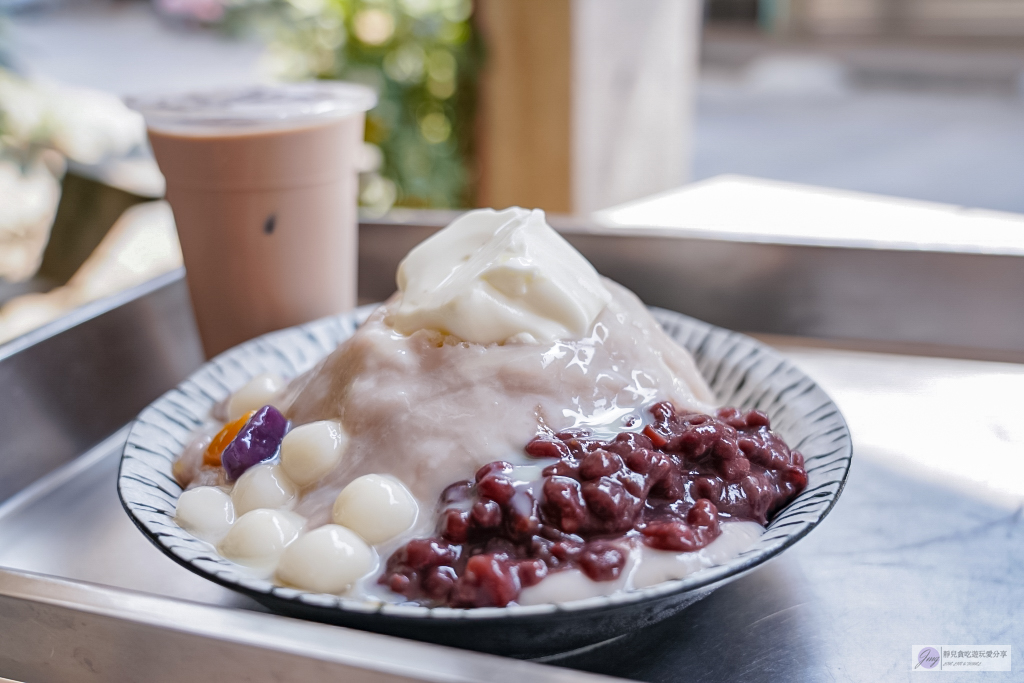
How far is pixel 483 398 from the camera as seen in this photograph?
949 millimetres

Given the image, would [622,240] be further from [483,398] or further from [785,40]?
[785,40]

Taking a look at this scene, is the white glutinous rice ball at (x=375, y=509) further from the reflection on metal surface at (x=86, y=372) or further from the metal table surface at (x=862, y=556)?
the reflection on metal surface at (x=86, y=372)

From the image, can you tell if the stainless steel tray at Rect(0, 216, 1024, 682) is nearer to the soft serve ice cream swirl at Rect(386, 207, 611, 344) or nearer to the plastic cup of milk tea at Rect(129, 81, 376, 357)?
the plastic cup of milk tea at Rect(129, 81, 376, 357)

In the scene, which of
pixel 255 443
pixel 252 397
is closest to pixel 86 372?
pixel 252 397

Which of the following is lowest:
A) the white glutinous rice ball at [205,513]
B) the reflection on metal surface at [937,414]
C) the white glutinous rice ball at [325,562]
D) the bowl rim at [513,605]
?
the reflection on metal surface at [937,414]

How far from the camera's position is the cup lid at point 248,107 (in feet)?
4.24

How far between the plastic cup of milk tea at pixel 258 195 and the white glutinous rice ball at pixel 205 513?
528mm

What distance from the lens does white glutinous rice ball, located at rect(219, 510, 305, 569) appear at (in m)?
0.85

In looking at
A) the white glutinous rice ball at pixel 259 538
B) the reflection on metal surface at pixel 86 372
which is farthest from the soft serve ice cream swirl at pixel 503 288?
the reflection on metal surface at pixel 86 372

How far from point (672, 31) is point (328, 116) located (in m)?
2.44

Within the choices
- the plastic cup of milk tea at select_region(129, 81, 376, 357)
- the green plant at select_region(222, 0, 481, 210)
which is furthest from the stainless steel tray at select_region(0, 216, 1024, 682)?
the green plant at select_region(222, 0, 481, 210)

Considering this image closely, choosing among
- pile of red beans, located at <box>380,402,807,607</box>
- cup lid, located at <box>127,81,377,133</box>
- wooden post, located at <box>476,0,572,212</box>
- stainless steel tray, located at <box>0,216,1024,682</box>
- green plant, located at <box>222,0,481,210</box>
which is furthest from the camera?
green plant, located at <box>222,0,481,210</box>

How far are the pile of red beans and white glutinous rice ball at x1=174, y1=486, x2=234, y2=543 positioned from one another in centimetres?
21

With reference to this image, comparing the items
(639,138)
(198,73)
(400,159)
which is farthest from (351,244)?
(198,73)
